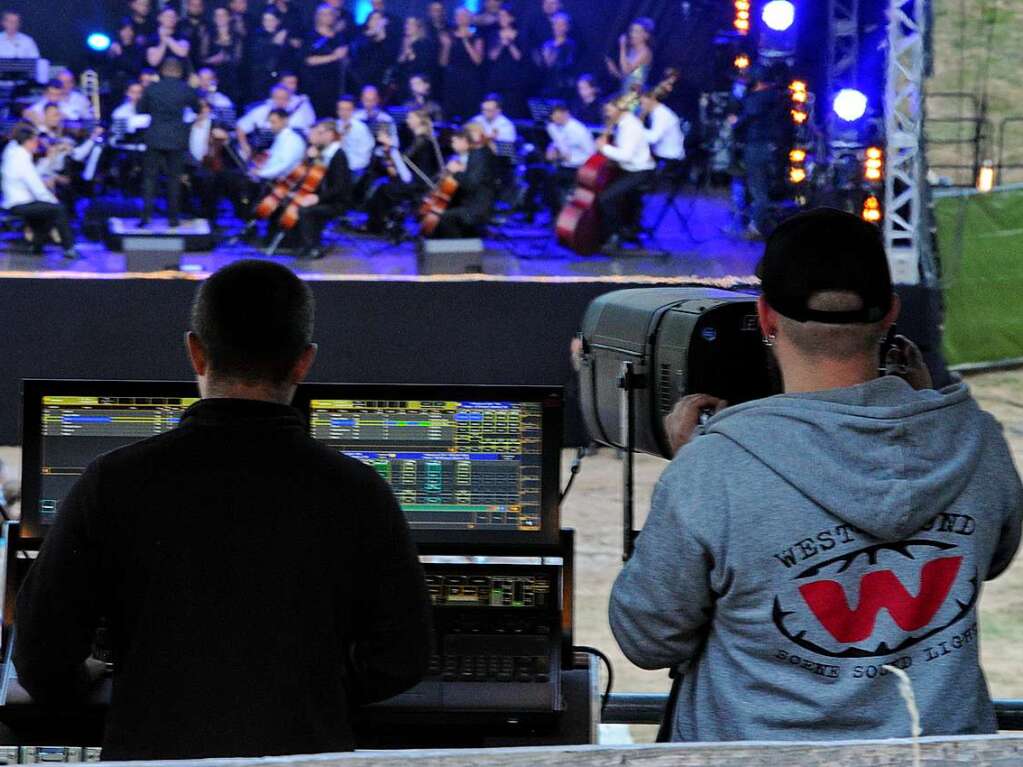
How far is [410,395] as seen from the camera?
2.60m

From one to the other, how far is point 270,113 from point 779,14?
14.8 feet

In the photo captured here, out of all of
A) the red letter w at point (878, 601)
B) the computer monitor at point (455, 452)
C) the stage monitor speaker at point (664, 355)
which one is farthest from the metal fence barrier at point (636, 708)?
the red letter w at point (878, 601)

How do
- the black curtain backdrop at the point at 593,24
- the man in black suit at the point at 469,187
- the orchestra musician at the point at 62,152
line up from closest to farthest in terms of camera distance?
the man in black suit at the point at 469,187 → the orchestra musician at the point at 62,152 → the black curtain backdrop at the point at 593,24

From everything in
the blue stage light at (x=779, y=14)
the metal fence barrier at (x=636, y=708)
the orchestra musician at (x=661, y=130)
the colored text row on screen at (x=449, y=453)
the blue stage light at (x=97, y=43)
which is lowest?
the metal fence barrier at (x=636, y=708)

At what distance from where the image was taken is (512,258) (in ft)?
39.1

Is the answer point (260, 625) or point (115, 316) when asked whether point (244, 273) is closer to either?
point (260, 625)

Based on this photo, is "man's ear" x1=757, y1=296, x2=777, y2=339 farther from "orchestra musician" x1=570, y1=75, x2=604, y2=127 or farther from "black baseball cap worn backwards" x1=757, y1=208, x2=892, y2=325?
"orchestra musician" x1=570, y1=75, x2=604, y2=127

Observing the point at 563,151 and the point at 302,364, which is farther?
the point at 563,151

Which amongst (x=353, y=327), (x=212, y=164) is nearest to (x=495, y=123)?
(x=212, y=164)

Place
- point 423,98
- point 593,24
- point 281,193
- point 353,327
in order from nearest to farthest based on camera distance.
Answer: point 353,327 → point 281,193 → point 423,98 → point 593,24

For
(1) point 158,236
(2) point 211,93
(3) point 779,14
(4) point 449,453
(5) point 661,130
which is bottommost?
(1) point 158,236

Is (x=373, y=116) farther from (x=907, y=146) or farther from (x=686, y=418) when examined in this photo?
(x=686, y=418)

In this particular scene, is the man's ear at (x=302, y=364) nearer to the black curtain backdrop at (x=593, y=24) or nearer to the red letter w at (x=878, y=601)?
the red letter w at (x=878, y=601)

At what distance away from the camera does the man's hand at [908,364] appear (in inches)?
87.7
